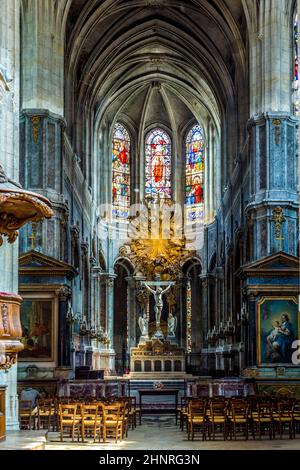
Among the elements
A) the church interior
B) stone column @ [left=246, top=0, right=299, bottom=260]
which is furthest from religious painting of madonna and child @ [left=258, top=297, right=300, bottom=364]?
stone column @ [left=246, top=0, right=299, bottom=260]

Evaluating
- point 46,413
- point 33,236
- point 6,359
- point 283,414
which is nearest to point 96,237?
point 33,236

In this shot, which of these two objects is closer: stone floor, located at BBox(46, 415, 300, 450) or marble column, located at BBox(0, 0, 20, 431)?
stone floor, located at BBox(46, 415, 300, 450)

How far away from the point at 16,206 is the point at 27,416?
1134 centimetres

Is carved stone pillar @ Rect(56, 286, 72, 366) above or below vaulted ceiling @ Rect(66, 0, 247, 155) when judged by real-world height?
below

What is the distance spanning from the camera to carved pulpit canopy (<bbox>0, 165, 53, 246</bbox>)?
40.2 feet

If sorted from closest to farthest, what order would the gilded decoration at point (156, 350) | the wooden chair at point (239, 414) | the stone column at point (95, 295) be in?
the wooden chair at point (239, 414), the gilded decoration at point (156, 350), the stone column at point (95, 295)

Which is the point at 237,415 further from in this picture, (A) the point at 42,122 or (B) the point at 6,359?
(A) the point at 42,122

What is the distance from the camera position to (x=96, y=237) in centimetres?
4997

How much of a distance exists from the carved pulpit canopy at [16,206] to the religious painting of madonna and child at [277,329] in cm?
1732

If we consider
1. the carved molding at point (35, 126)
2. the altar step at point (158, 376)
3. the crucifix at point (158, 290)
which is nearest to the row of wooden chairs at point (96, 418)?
the carved molding at point (35, 126)

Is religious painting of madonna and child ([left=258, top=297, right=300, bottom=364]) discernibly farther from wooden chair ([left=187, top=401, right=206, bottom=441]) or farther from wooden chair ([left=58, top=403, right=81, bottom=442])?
wooden chair ([left=58, top=403, right=81, bottom=442])

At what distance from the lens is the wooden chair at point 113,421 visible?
19156mm

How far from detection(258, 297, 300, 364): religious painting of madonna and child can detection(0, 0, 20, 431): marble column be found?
36.5 feet

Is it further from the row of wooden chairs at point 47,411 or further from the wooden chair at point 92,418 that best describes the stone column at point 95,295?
the wooden chair at point 92,418
